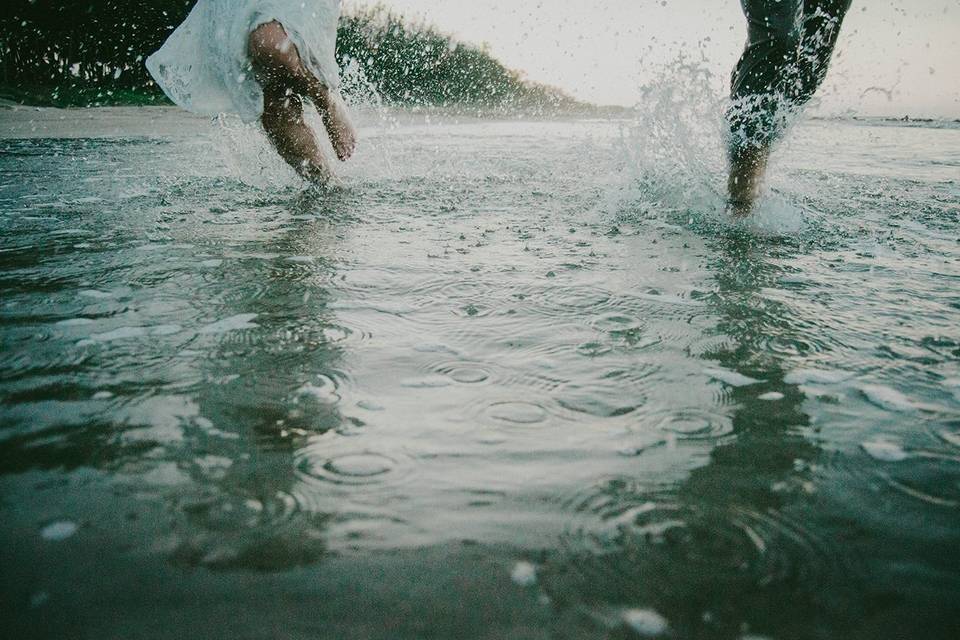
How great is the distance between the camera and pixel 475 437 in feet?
3.91

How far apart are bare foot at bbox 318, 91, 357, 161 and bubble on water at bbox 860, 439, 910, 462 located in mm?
3569

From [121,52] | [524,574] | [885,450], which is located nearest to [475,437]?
[524,574]

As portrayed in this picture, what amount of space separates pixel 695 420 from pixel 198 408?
1011mm

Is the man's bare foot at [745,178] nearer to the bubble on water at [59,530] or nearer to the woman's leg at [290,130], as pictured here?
the woman's leg at [290,130]

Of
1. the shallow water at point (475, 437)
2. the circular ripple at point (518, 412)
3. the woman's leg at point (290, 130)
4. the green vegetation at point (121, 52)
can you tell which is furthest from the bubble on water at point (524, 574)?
the green vegetation at point (121, 52)

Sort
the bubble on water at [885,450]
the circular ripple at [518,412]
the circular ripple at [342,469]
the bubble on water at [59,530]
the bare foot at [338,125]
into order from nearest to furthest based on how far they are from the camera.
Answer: the bubble on water at [59,530], the circular ripple at [342,469], the bubble on water at [885,450], the circular ripple at [518,412], the bare foot at [338,125]

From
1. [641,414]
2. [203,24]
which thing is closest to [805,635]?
[641,414]

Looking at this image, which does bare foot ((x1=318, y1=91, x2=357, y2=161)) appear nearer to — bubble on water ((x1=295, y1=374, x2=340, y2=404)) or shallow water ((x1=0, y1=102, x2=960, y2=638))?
shallow water ((x1=0, y1=102, x2=960, y2=638))

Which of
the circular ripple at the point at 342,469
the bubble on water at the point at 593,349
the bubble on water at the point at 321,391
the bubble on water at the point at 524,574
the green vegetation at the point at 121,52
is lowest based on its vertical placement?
the bubble on water at the point at 524,574

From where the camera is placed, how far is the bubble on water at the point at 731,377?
1419 millimetres

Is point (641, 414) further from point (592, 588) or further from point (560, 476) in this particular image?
point (592, 588)

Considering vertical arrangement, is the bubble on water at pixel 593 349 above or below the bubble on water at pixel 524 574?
above

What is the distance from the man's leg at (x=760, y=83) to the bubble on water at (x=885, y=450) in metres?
2.18

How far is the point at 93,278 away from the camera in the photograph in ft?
→ 6.79
